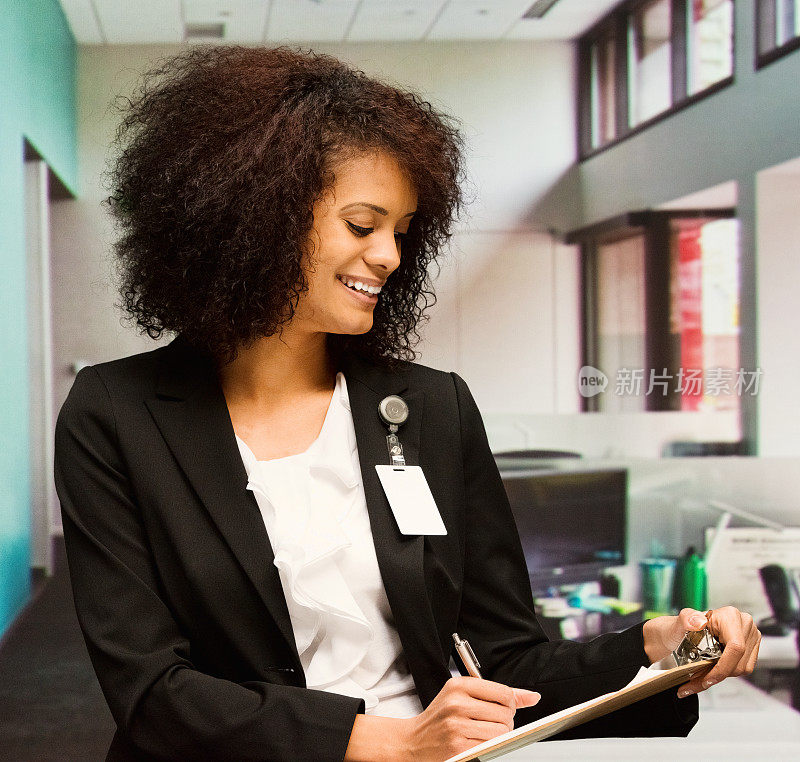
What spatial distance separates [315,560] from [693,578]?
253cm

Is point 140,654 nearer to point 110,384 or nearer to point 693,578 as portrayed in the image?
point 110,384

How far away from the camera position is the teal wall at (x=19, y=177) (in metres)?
2.97

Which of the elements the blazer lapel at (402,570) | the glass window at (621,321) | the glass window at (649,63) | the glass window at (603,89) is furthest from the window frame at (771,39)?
the blazer lapel at (402,570)

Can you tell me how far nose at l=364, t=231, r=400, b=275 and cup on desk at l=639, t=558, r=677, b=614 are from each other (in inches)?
95.5

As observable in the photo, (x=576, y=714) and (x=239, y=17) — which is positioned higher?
(x=239, y=17)

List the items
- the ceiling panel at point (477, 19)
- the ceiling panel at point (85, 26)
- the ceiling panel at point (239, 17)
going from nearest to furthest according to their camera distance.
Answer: the ceiling panel at point (85, 26) < the ceiling panel at point (239, 17) < the ceiling panel at point (477, 19)

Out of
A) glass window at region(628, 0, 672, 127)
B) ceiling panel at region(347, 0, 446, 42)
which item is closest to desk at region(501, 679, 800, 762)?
glass window at region(628, 0, 672, 127)

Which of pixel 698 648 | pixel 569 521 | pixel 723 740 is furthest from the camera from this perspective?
pixel 569 521

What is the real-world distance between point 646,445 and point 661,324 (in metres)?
0.45

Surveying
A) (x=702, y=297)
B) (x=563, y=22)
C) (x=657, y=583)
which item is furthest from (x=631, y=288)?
(x=657, y=583)

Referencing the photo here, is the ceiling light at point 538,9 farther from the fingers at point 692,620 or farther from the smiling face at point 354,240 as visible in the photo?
the fingers at point 692,620

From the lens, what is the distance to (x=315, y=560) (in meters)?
1.49

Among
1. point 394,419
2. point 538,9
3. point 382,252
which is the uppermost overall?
point 538,9

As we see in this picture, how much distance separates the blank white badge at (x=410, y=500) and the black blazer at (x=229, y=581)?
0.03 metres
